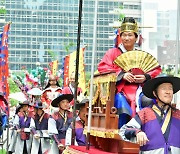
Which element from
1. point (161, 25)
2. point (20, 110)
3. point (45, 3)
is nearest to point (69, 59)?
point (20, 110)

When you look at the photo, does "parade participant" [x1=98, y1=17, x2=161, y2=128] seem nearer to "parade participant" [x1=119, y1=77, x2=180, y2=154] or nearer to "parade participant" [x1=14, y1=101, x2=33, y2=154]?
"parade participant" [x1=119, y1=77, x2=180, y2=154]

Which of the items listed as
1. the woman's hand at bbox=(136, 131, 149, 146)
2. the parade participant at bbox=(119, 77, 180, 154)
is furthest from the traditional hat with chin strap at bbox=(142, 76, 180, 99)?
the woman's hand at bbox=(136, 131, 149, 146)

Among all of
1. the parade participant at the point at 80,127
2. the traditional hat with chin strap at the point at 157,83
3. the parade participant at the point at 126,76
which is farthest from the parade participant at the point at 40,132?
the traditional hat with chin strap at the point at 157,83

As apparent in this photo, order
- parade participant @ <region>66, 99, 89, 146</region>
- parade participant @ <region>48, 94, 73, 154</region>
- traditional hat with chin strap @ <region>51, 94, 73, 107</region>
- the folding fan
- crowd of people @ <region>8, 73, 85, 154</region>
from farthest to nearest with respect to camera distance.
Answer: parade participant @ <region>48, 94, 73, 154</region> → traditional hat with chin strap @ <region>51, 94, 73, 107</region> → crowd of people @ <region>8, 73, 85, 154</region> → parade participant @ <region>66, 99, 89, 146</region> → the folding fan

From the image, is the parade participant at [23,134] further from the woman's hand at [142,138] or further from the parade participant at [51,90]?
the woman's hand at [142,138]

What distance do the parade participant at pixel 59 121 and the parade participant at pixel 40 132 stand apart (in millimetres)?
2060

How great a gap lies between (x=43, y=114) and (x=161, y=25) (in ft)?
113

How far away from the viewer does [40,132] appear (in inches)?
550

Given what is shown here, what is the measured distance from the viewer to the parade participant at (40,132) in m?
13.5

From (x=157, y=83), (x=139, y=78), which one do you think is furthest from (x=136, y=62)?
(x=157, y=83)

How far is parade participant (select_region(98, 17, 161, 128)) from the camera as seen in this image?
815cm

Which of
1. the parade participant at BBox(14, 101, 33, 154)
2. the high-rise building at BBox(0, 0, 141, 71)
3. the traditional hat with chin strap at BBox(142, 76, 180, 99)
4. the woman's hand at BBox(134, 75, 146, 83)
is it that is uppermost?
the high-rise building at BBox(0, 0, 141, 71)

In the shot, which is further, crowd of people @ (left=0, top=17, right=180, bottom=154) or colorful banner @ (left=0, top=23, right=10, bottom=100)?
colorful banner @ (left=0, top=23, right=10, bottom=100)

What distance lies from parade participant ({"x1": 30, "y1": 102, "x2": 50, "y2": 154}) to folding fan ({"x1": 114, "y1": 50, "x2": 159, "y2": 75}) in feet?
17.1
